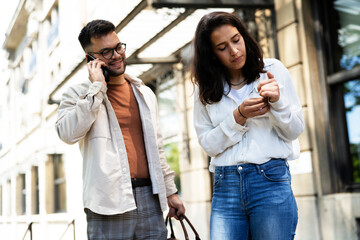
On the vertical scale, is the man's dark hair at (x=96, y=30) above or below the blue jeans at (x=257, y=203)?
above

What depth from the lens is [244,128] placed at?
7.58 feet

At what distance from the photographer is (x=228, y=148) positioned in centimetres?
238

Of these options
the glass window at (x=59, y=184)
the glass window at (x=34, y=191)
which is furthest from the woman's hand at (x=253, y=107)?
the glass window at (x=34, y=191)

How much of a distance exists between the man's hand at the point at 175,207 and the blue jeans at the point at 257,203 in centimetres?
74

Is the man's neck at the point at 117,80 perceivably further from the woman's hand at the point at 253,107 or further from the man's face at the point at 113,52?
the woman's hand at the point at 253,107

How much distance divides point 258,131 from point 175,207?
1015 millimetres

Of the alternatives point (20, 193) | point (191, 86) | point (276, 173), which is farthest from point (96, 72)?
point (20, 193)

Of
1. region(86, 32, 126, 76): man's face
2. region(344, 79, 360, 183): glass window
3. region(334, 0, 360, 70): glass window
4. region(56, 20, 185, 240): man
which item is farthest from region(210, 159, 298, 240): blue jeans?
region(334, 0, 360, 70): glass window

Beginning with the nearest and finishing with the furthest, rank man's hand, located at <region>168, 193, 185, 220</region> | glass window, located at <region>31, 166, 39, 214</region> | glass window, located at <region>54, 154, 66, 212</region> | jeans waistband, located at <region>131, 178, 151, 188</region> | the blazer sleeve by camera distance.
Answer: the blazer sleeve → jeans waistband, located at <region>131, 178, 151, 188</region> → man's hand, located at <region>168, 193, 185, 220</region> → glass window, located at <region>54, 154, 66, 212</region> → glass window, located at <region>31, 166, 39, 214</region>

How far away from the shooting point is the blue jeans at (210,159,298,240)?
2.22 m

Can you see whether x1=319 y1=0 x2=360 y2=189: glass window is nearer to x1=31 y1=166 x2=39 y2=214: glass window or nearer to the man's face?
the man's face

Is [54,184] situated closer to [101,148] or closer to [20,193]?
[20,193]

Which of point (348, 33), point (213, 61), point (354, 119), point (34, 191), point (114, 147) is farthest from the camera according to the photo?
point (34, 191)

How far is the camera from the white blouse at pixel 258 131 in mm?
2256
